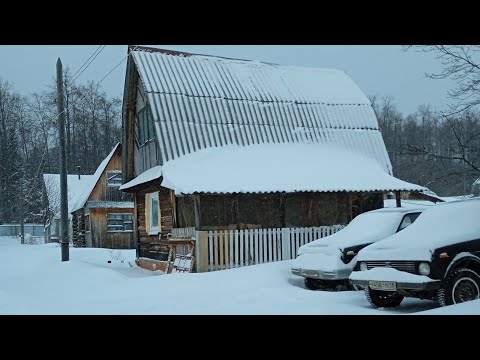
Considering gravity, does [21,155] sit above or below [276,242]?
above

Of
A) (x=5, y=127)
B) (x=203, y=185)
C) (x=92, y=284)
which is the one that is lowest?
(x=92, y=284)

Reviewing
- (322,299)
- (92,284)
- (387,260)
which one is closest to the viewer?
(387,260)

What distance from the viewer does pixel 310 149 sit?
18.9 metres

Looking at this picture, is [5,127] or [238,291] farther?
[5,127]

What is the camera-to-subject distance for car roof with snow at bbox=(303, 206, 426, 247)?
1196cm

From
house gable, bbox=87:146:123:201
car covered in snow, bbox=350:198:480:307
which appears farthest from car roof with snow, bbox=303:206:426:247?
house gable, bbox=87:146:123:201

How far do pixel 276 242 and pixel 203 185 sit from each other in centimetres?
287

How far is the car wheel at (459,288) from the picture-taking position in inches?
343

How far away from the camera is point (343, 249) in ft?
38.5

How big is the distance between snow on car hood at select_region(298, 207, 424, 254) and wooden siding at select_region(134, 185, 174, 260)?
20.1ft

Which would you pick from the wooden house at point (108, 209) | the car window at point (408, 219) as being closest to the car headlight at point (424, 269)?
the car window at point (408, 219)

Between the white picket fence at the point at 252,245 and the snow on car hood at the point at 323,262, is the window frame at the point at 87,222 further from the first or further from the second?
the snow on car hood at the point at 323,262
